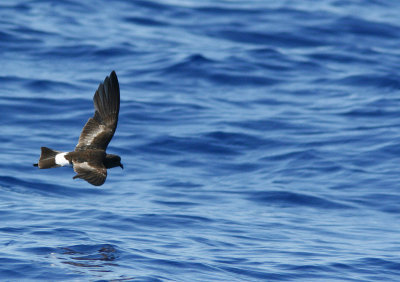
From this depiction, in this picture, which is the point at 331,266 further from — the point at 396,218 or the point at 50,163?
the point at 50,163

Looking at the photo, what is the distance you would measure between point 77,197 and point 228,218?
7.58ft

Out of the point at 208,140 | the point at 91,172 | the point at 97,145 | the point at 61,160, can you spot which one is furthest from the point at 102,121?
the point at 208,140

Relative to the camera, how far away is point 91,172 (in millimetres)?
8172

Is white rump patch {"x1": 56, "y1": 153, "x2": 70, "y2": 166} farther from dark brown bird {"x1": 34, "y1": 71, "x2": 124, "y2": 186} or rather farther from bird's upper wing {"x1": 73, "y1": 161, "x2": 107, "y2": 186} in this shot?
bird's upper wing {"x1": 73, "y1": 161, "x2": 107, "y2": 186}

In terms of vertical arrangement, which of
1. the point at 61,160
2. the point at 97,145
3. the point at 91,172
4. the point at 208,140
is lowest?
the point at 91,172

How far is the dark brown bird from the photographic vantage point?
8586mm

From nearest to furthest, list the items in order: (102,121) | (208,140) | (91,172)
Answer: (91,172), (102,121), (208,140)

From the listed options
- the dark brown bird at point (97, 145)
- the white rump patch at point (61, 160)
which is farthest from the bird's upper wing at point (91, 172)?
the white rump patch at point (61, 160)

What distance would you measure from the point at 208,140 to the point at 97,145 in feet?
14.3

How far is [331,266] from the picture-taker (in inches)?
358

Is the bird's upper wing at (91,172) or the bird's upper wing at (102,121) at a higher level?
the bird's upper wing at (102,121)

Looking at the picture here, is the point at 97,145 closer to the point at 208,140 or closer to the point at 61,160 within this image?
the point at 61,160

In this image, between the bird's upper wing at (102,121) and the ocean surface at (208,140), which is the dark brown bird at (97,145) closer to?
the bird's upper wing at (102,121)

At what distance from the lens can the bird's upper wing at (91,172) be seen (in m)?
7.82
